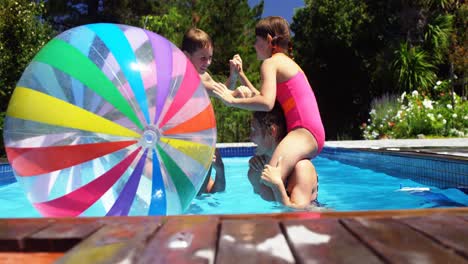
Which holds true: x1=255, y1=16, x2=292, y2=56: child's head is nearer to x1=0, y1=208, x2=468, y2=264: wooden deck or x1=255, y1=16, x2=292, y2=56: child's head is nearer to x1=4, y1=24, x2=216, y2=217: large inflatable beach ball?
x1=4, y1=24, x2=216, y2=217: large inflatable beach ball

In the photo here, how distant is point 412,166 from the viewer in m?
6.77

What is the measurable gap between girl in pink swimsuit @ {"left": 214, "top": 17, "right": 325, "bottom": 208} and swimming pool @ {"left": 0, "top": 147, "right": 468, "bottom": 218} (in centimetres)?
28

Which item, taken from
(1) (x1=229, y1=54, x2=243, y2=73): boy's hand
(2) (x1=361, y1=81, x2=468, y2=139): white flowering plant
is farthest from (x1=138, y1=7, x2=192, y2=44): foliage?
(1) (x1=229, y1=54, x2=243, y2=73): boy's hand

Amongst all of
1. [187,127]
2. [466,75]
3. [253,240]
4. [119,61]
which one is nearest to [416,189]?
[187,127]

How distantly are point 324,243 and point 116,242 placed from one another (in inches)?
25.0

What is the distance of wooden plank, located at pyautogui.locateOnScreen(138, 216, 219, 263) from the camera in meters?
1.36

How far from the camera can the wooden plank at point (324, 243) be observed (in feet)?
4.35

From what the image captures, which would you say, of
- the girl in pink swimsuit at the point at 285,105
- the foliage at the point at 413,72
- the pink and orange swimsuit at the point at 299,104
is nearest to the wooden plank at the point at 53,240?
the girl in pink swimsuit at the point at 285,105

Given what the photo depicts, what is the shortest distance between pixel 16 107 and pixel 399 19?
25.2m

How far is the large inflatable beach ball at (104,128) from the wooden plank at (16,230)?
0.80m

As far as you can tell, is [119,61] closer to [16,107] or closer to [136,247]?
[16,107]

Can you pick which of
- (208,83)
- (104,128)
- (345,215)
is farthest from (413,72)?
(345,215)

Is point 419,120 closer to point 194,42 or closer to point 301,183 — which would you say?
point 194,42

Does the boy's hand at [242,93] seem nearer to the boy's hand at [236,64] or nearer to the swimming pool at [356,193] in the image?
the boy's hand at [236,64]
